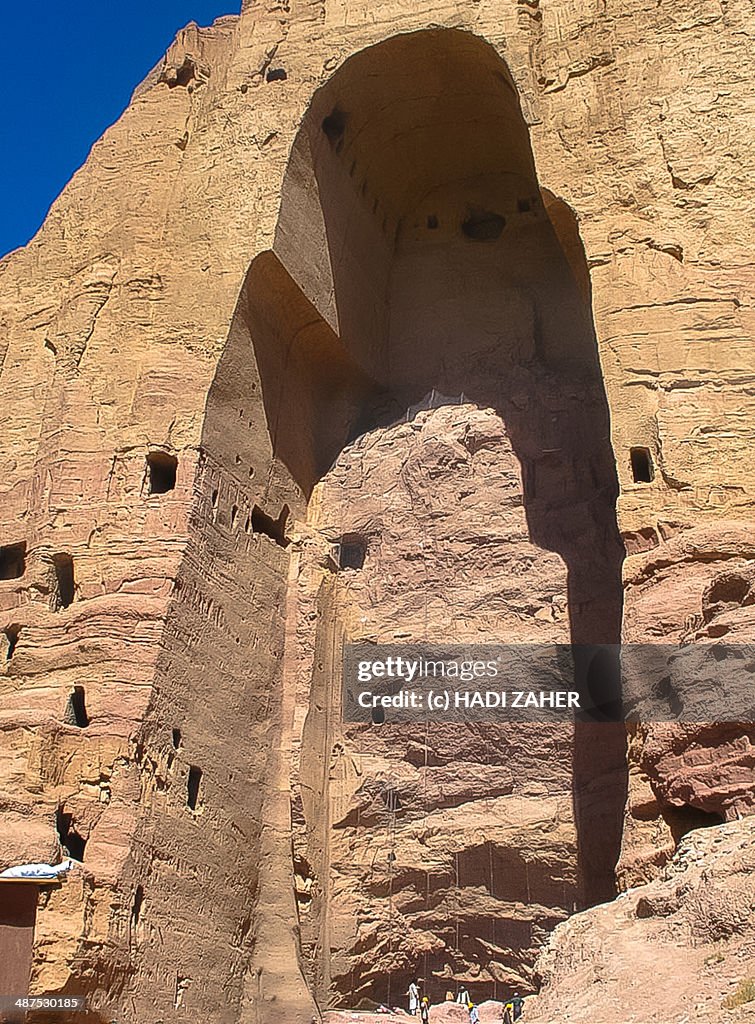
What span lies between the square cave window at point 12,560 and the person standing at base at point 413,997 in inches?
245

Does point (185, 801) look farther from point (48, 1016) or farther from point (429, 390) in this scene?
point (429, 390)

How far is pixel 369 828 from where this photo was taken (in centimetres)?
1316

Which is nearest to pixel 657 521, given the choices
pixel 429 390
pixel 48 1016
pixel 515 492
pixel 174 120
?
pixel 515 492

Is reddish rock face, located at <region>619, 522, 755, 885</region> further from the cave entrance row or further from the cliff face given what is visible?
the cave entrance row

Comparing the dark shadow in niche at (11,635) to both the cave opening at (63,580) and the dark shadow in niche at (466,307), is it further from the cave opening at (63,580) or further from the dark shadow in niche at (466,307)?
the dark shadow in niche at (466,307)

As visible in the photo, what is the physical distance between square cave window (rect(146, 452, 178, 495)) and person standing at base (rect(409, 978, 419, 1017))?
19.7 feet

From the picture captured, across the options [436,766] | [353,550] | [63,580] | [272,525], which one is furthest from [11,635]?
[436,766]

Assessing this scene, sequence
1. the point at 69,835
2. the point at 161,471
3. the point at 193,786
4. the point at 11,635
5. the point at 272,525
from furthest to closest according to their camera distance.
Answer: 1. the point at 272,525
2. the point at 161,471
3. the point at 11,635
4. the point at 193,786
5. the point at 69,835

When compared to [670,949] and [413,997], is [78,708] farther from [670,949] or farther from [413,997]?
[670,949]

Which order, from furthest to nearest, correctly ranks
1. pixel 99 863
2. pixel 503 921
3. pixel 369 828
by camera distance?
pixel 369 828 → pixel 503 921 → pixel 99 863

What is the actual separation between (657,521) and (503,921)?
480 cm

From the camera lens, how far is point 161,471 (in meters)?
12.7

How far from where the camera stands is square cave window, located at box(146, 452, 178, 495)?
495 inches

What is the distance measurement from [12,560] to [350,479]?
14.8ft
